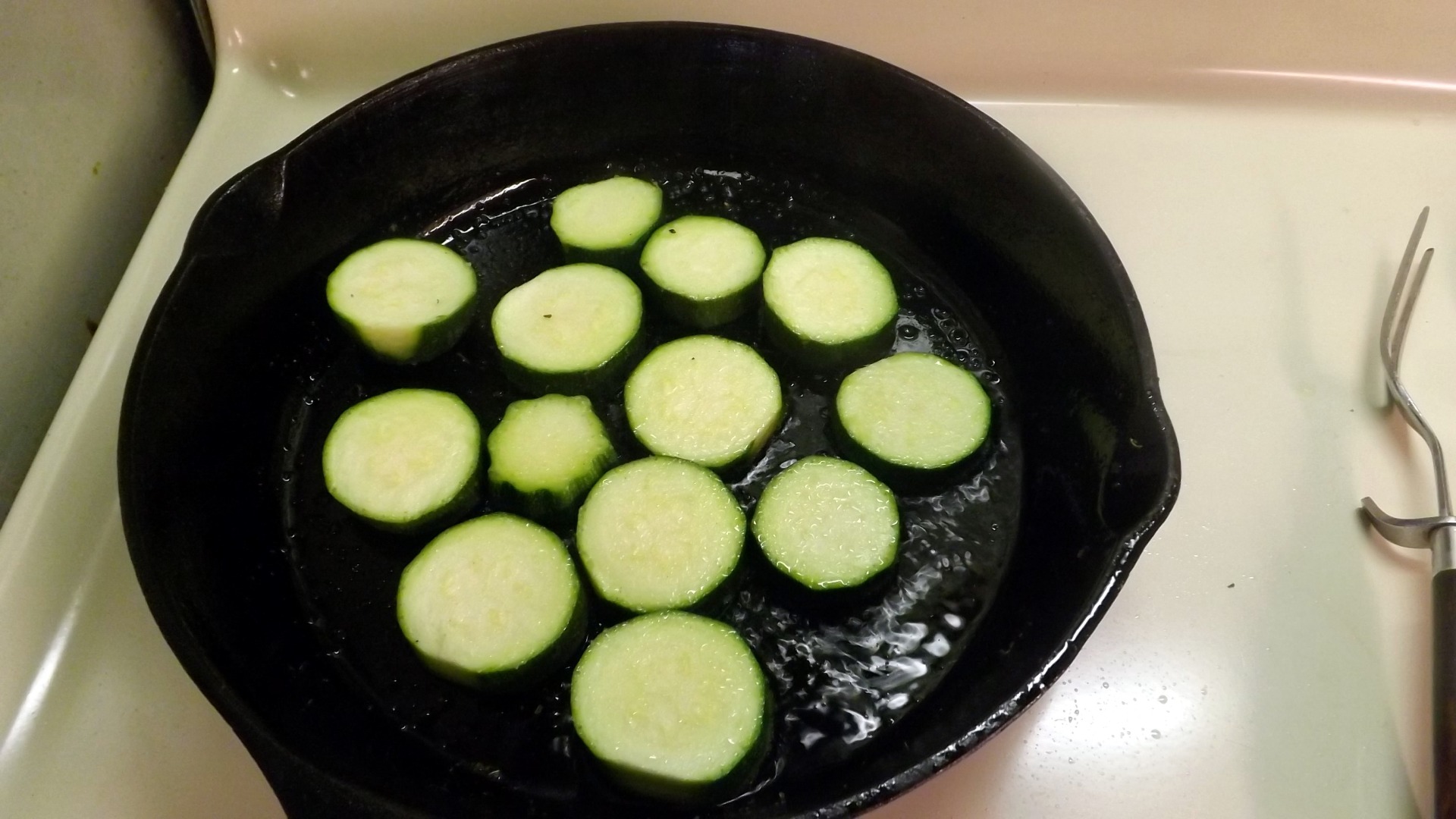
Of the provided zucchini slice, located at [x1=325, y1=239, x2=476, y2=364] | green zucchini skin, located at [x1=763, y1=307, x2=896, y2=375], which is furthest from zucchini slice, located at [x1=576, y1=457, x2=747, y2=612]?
zucchini slice, located at [x1=325, y1=239, x2=476, y2=364]

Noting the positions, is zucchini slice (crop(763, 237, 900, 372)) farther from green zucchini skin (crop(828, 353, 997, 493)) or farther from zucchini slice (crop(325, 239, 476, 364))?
zucchini slice (crop(325, 239, 476, 364))

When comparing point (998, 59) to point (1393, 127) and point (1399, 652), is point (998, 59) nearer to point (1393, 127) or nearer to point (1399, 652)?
point (1393, 127)

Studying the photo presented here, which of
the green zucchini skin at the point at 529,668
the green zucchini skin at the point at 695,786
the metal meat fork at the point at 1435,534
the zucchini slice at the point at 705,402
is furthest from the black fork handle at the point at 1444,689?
the green zucchini skin at the point at 529,668

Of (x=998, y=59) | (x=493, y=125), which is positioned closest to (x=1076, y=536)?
(x=998, y=59)

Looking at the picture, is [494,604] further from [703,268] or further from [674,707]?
[703,268]

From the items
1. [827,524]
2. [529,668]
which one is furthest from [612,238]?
[529,668]

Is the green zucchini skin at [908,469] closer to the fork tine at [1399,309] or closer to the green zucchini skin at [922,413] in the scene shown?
the green zucchini skin at [922,413]
